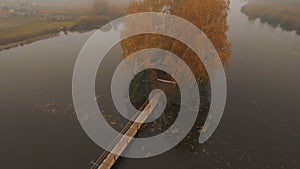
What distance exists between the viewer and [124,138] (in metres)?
23.0

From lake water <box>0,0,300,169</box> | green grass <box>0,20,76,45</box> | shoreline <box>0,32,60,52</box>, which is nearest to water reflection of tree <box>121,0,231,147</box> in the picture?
lake water <box>0,0,300,169</box>

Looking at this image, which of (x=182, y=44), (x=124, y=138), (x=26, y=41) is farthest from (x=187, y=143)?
(x=26, y=41)

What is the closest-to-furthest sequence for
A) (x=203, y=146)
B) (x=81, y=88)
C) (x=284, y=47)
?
(x=203, y=146) < (x=81, y=88) < (x=284, y=47)

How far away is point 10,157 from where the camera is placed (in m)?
22.3

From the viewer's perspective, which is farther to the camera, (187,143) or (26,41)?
(26,41)

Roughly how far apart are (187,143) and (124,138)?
6192mm

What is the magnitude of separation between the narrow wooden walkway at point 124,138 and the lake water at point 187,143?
96cm

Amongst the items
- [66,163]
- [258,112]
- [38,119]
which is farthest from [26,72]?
[258,112]

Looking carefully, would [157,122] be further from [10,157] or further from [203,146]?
[10,157]

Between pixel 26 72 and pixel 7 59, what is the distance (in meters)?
8.95

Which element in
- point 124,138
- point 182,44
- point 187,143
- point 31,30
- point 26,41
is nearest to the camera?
point 124,138

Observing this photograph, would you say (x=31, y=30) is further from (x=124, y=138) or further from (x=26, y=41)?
(x=124, y=138)

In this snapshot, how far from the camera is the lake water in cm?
2184

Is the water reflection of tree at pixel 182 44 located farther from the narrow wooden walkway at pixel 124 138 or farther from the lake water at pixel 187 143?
the lake water at pixel 187 143
